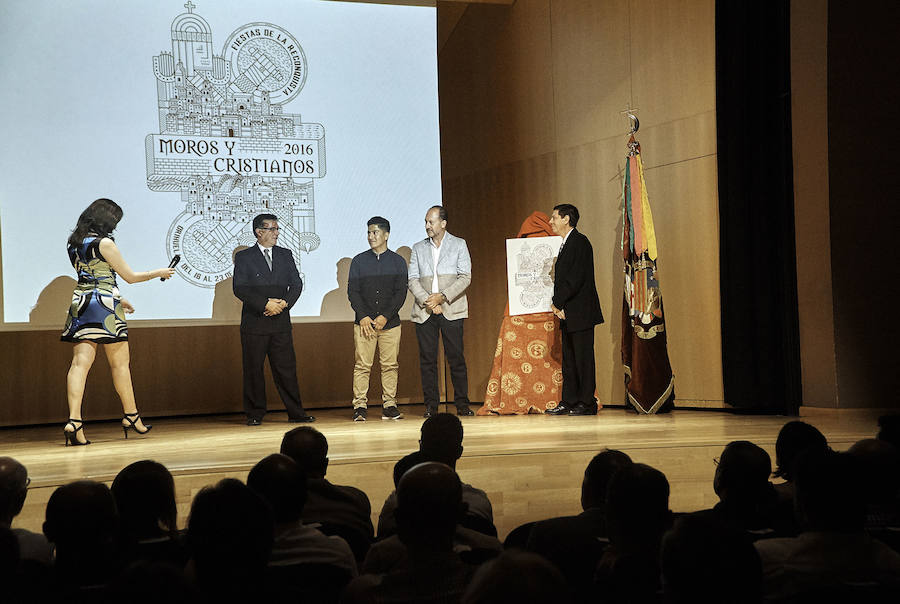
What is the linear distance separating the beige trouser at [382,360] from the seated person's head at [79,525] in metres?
4.83

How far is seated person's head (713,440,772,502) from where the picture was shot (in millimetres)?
2248

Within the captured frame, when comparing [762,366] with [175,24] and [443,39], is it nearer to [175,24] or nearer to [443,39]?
[443,39]

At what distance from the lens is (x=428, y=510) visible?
5.45ft

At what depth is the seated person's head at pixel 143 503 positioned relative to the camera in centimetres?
203

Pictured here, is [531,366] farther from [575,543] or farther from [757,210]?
[575,543]

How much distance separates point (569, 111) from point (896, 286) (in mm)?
3036

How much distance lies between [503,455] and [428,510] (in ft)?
8.91

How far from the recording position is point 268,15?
7.51 metres

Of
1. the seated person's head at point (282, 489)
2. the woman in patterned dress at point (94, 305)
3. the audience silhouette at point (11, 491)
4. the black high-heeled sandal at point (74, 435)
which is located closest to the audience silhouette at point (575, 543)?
the seated person's head at point (282, 489)

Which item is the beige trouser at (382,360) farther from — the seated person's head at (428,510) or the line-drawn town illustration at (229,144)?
the seated person's head at (428,510)

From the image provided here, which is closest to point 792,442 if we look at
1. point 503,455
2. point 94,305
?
point 503,455

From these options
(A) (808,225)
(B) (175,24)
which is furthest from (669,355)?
(B) (175,24)

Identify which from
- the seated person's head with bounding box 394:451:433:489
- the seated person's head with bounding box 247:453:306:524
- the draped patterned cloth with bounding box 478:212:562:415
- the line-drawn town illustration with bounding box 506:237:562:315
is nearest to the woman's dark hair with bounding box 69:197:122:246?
the line-drawn town illustration with bounding box 506:237:562:315

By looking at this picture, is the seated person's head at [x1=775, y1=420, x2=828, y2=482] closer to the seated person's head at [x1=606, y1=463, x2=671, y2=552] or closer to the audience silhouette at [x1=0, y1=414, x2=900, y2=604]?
the audience silhouette at [x1=0, y1=414, x2=900, y2=604]
